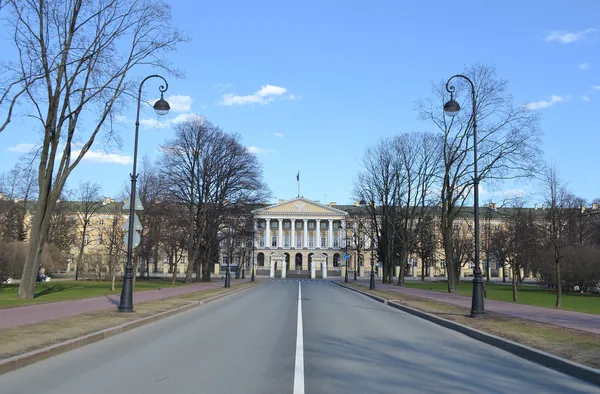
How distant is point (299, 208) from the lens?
119625 millimetres

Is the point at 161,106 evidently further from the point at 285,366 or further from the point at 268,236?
the point at 268,236

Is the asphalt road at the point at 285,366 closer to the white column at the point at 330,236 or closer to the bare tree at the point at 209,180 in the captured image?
the bare tree at the point at 209,180

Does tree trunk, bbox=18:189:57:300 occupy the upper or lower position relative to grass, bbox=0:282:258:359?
upper

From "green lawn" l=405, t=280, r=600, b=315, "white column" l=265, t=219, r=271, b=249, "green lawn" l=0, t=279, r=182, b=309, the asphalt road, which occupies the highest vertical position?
"white column" l=265, t=219, r=271, b=249

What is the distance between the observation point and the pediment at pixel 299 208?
389ft

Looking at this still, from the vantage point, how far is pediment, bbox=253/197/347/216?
11856 centimetres

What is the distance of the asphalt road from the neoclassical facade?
337 feet

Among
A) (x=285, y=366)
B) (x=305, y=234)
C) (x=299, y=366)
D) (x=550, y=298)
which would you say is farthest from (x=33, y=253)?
(x=305, y=234)

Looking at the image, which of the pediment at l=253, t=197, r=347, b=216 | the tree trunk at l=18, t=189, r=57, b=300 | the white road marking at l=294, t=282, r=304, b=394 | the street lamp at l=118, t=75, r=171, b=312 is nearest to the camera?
the white road marking at l=294, t=282, r=304, b=394

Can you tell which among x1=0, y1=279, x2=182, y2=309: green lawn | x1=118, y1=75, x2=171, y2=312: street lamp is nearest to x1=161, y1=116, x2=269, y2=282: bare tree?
x1=0, y1=279, x2=182, y2=309: green lawn

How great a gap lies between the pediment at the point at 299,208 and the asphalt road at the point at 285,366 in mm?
103876

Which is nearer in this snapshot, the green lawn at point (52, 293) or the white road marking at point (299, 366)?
the white road marking at point (299, 366)

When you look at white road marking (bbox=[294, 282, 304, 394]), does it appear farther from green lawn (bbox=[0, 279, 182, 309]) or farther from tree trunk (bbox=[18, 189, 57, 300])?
tree trunk (bbox=[18, 189, 57, 300])

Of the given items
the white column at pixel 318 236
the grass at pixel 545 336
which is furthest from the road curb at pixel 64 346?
the white column at pixel 318 236
